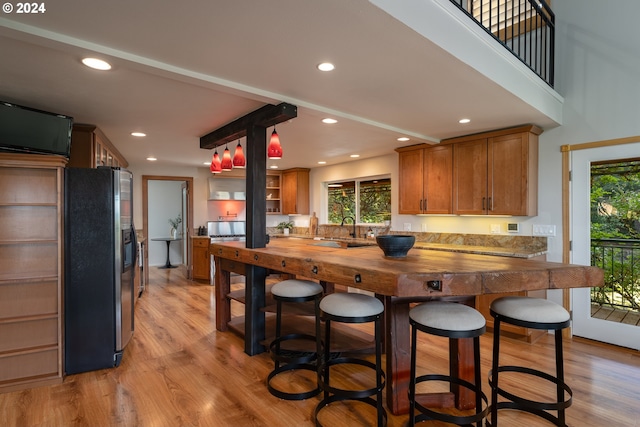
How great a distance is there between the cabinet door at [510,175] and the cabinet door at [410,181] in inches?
37.9

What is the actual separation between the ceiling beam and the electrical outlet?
2.97m

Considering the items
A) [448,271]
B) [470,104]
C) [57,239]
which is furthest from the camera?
[470,104]

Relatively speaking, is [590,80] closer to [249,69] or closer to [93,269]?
[249,69]

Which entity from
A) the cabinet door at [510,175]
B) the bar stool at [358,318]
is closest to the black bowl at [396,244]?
the bar stool at [358,318]

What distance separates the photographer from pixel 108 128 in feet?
12.5

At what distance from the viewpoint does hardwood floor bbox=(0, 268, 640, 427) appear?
214 centimetres

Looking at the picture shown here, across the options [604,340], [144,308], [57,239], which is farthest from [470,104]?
[144,308]

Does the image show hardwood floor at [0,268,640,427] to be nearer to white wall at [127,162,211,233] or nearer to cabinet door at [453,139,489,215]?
cabinet door at [453,139,489,215]

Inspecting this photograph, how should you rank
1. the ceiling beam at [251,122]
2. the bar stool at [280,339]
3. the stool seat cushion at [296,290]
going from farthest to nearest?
1. the ceiling beam at [251,122]
2. the stool seat cushion at [296,290]
3. the bar stool at [280,339]

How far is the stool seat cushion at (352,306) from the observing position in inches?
77.7

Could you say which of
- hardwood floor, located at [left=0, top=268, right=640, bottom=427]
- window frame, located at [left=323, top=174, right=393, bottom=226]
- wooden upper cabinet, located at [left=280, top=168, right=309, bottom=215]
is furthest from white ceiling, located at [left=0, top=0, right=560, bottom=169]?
wooden upper cabinet, located at [left=280, top=168, right=309, bottom=215]

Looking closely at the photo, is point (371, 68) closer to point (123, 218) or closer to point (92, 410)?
point (123, 218)

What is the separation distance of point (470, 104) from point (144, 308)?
15.1 feet

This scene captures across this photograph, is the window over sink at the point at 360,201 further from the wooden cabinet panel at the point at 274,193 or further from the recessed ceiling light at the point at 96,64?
the recessed ceiling light at the point at 96,64
